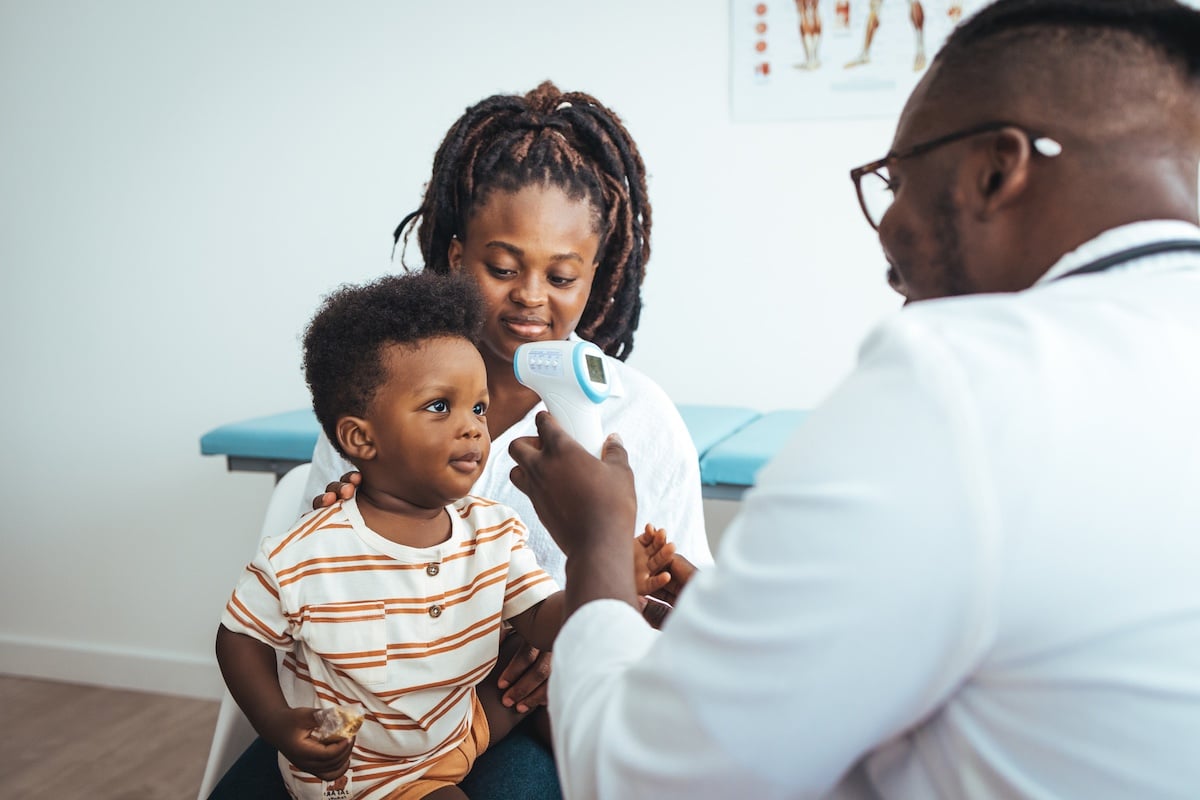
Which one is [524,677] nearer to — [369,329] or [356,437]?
[356,437]

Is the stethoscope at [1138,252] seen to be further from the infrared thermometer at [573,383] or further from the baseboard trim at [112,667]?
the baseboard trim at [112,667]

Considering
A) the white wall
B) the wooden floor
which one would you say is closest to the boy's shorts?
the white wall

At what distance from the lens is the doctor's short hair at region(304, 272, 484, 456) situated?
1.40 m

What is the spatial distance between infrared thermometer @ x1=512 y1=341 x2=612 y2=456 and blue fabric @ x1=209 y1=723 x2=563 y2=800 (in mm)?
447

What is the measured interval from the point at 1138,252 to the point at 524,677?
975 millimetres

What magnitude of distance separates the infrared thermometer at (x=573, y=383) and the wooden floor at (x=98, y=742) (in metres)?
2.13

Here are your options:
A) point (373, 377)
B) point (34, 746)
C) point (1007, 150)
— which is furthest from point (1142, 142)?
point (34, 746)

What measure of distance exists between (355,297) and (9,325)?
2682mm

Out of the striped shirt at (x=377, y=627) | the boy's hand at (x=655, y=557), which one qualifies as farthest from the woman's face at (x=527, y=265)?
the boy's hand at (x=655, y=557)

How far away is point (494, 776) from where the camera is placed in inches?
53.7

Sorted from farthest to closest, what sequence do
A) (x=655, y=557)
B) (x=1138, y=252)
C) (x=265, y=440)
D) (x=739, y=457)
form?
1. (x=265, y=440)
2. (x=739, y=457)
3. (x=655, y=557)
4. (x=1138, y=252)

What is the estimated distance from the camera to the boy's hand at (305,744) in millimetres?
1147

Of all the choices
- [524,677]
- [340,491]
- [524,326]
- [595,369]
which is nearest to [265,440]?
[524,326]

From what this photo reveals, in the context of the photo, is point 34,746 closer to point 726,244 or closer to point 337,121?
point 337,121
